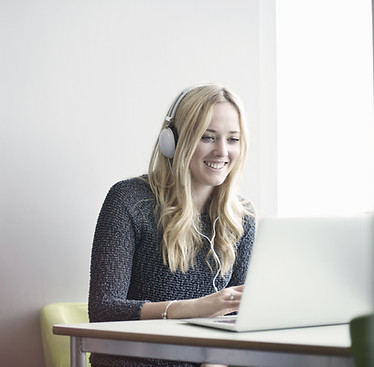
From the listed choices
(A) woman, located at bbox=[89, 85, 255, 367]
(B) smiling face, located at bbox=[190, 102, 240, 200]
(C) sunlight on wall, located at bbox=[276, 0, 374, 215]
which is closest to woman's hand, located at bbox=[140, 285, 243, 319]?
(A) woman, located at bbox=[89, 85, 255, 367]

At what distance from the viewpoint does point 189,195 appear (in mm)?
1914

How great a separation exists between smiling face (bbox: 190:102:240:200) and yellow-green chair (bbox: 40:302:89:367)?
0.62 metres

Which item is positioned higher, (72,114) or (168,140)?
(72,114)

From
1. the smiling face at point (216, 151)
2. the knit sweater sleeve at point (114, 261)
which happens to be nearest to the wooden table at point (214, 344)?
the knit sweater sleeve at point (114, 261)

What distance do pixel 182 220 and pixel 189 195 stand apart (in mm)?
110

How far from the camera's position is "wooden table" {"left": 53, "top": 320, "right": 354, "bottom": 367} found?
32.4 inches

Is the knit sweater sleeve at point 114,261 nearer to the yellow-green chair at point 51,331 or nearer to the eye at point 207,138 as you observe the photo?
the eye at point 207,138

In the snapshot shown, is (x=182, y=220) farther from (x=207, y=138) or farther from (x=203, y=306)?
(x=203, y=306)

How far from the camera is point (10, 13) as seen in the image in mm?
2184

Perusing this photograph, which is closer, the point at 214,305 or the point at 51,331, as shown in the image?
the point at 214,305

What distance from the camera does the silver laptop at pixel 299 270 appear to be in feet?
3.03

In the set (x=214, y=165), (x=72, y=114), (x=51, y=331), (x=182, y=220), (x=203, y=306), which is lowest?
(x=51, y=331)

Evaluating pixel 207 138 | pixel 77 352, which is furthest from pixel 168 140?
pixel 77 352

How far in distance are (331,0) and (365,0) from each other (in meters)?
0.16
